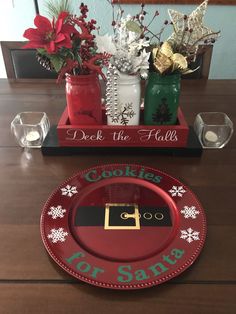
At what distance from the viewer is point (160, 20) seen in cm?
193

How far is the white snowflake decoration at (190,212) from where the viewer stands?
2.09 feet

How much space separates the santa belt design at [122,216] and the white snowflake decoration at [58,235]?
37mm

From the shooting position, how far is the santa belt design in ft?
2.05

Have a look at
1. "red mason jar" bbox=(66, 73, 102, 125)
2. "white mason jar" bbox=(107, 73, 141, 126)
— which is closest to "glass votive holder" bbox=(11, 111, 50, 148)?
"red mason jar" bbox=(66, 73, 102, 125)

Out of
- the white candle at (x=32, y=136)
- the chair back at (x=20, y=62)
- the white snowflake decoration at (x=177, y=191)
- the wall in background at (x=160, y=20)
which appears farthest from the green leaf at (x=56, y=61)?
the wall in background at (x=160, y=20)

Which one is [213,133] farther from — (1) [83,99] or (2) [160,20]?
(2) [160,20]

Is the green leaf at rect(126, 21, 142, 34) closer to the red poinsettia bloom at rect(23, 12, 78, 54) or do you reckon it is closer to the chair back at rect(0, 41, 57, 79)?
the red poinsettia bloom at rect(23, 12, 78, 54)

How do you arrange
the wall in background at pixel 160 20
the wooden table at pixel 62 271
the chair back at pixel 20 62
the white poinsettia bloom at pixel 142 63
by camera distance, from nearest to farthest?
the wooden table at pixel 62 271 → the white poinsettia bloom at pixel 142 63 → the chair back at pixel 20 62 → the wall in background at pixel 160 20

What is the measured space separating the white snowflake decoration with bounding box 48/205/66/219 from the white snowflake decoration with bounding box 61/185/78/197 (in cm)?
4

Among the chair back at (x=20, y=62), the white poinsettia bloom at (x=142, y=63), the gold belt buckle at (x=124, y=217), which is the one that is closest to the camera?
the gold belt buckle at (x=124, y=217)

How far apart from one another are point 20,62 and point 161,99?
90 centimetres

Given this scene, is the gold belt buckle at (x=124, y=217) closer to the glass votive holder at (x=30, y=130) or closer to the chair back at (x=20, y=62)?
the glass votive holder at (x=30, y=130)

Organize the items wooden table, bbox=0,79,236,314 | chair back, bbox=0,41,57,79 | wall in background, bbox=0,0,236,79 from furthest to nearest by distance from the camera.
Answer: wall in background, bbox=0,0,236,79 < chair back, bbox=0,41,57,79 < wooden table, bbox=0,79,236,314

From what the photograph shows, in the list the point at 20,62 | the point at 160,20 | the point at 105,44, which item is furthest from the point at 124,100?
the point at 160,20
